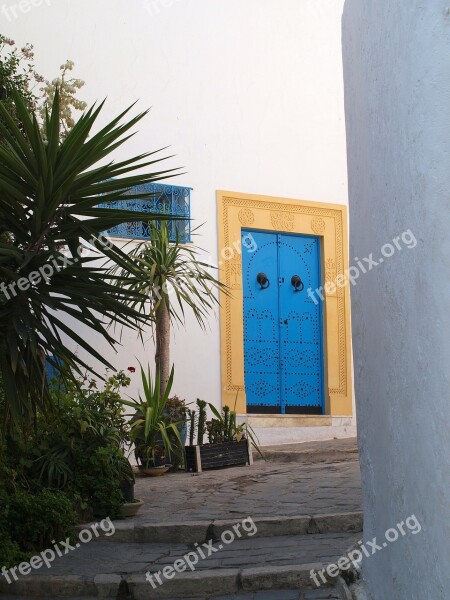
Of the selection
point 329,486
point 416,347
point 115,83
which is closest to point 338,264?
point 115,83

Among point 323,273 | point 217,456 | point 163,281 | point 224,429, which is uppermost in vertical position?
point 323,273

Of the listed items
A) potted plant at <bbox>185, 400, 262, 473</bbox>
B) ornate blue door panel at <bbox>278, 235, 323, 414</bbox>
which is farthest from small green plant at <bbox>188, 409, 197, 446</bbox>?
ornate blue door panel at <bbox>278, 235, 323, 414</bbox>

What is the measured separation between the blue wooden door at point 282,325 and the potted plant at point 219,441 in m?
1.09

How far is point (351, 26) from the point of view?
381 centimetres

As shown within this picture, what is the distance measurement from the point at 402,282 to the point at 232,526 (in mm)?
3132

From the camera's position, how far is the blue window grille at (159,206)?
30.1 ft

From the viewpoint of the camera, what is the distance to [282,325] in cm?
1030

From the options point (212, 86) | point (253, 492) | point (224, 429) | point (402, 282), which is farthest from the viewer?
point (212, 86)

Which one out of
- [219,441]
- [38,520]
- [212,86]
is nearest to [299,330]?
[219,441]

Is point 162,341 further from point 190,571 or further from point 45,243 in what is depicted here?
point 45,243

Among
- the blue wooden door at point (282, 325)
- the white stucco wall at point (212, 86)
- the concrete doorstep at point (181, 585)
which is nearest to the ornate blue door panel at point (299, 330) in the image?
the blue wooden door at point (282, 325)

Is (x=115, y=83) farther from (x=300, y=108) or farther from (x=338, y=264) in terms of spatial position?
(x=338, y=264)

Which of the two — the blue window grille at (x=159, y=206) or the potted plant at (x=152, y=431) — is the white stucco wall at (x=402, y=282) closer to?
the potted plant at (x=152, y=431)

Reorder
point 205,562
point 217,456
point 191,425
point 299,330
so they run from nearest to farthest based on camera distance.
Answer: point 205,562
point 217,456
point 191,425
point 299,330
